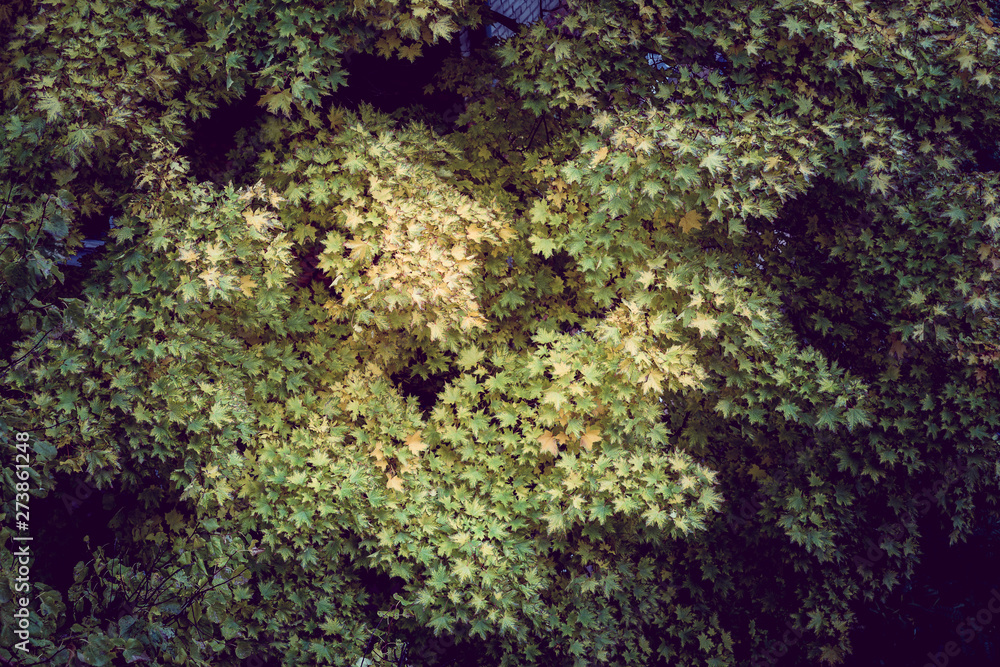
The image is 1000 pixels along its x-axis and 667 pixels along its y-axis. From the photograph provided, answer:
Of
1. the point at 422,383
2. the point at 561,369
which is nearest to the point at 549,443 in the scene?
the point at 561,369

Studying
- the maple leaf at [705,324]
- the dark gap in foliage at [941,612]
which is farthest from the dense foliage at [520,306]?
the dark gap in foliage at [941,612]

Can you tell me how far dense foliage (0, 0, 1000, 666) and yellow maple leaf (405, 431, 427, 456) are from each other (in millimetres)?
96

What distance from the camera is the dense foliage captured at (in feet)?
13.8

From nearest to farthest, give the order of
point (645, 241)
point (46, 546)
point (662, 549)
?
1. point (46, 546)
2. point (645, 241)
3. point (662, 549)

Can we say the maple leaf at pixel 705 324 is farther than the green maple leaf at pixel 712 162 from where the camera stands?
Yes

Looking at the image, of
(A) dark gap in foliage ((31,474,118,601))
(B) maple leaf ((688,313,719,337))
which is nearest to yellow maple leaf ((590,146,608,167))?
(B) maple leaf ((688,313,719,337))

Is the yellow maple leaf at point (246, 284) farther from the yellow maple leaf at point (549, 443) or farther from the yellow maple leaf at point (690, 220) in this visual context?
the yellow maple leaf at point (690, 220)

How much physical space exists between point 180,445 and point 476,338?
2.04m

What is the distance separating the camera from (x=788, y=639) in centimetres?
557

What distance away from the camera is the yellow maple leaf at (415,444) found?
4.79 meters

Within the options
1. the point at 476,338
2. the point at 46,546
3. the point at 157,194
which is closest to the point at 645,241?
the point at 476,338

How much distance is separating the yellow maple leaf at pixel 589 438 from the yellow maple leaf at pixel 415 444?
1.09 m

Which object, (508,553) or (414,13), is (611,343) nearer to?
(508,553)

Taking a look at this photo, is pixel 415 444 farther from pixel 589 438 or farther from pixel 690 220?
pixel 690 220
